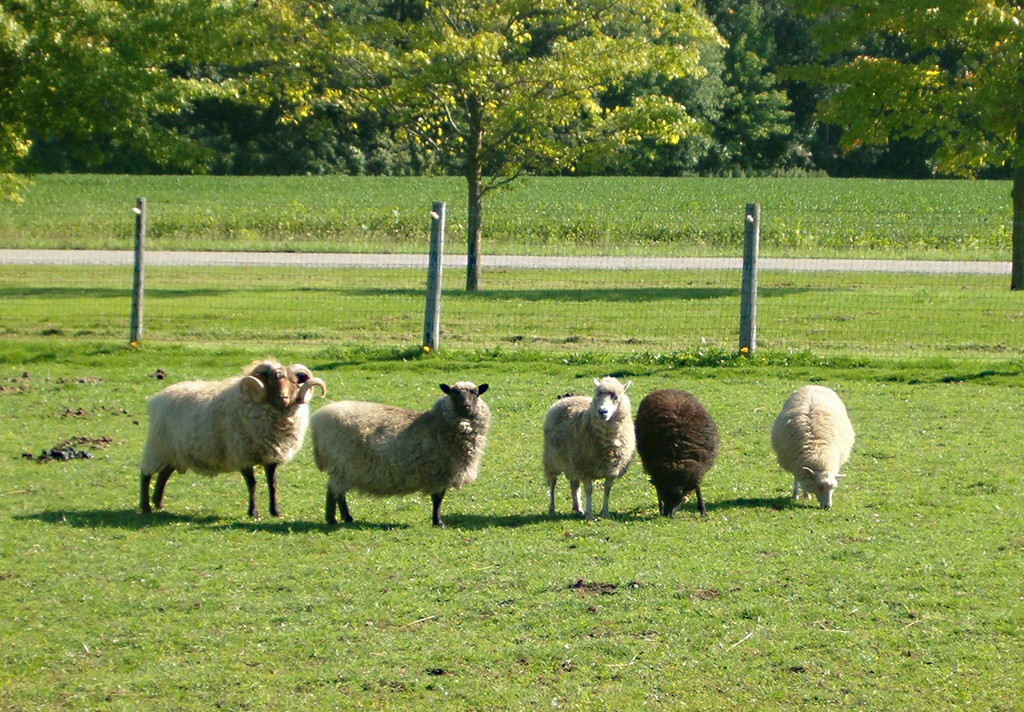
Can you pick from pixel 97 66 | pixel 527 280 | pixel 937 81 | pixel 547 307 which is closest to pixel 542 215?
pixel 527 280

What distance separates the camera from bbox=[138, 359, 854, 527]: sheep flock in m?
9.23

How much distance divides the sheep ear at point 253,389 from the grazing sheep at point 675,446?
122 inches

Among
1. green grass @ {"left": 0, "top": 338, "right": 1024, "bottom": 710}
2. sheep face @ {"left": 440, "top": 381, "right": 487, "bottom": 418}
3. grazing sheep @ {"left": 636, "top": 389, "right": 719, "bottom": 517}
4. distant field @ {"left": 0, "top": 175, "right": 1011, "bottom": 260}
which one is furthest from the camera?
distant field @ {"left": 0, "top": 175, "right": 1011, "bottom": 260}

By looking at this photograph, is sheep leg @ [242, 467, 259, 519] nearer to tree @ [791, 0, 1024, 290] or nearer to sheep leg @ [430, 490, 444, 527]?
sheep leg @ [430, 490, 444, 527]

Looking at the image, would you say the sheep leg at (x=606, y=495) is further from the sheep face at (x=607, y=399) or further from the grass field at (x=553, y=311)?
the grass field at (x=553, y=311)

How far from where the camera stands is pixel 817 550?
834 centimetres

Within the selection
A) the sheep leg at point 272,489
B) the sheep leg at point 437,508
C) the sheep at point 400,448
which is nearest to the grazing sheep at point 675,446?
the sheep at point 400,448

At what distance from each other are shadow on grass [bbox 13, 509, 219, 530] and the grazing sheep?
11.5 ft

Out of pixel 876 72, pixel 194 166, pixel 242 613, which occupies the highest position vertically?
pixel 876 72

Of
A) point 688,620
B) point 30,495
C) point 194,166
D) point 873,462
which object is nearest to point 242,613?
point 688,620

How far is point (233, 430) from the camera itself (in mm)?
9617

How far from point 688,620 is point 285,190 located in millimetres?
56139

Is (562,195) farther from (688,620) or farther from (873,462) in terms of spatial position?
(688,620)

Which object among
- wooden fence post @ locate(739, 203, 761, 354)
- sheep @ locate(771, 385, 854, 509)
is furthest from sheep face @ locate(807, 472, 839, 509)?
wooden fence post @ locate(739, 203, 761, 354)
